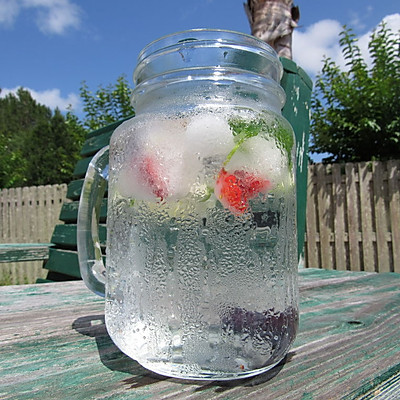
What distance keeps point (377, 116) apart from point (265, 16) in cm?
315

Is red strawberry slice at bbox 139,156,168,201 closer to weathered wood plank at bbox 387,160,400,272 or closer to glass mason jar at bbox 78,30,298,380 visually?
glass mason jar at bbox 78,30,298,380

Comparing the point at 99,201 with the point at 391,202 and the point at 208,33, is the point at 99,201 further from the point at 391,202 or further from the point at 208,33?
the point at 391,202

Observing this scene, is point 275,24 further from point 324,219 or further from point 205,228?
point 205,228

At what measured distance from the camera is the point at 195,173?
0.57 metres

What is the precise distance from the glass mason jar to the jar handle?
101 mm

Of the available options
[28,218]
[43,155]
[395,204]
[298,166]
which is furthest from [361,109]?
[43,155]

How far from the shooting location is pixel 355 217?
5.39m

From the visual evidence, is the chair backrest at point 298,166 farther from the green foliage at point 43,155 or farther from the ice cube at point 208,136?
the green foliage at point 43,155

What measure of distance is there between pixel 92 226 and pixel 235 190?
364 mm

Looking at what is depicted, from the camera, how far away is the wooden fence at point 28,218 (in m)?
7.71

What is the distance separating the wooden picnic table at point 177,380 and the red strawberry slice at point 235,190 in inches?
9.9

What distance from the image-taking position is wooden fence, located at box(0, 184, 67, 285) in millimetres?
7715

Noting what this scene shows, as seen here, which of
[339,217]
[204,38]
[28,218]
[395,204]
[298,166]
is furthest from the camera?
[28,218]

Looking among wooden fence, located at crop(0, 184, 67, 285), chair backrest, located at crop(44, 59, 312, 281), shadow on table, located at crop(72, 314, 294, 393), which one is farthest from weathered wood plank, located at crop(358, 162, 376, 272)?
wooden fence, located at crop(0, 184, 67, 285)
